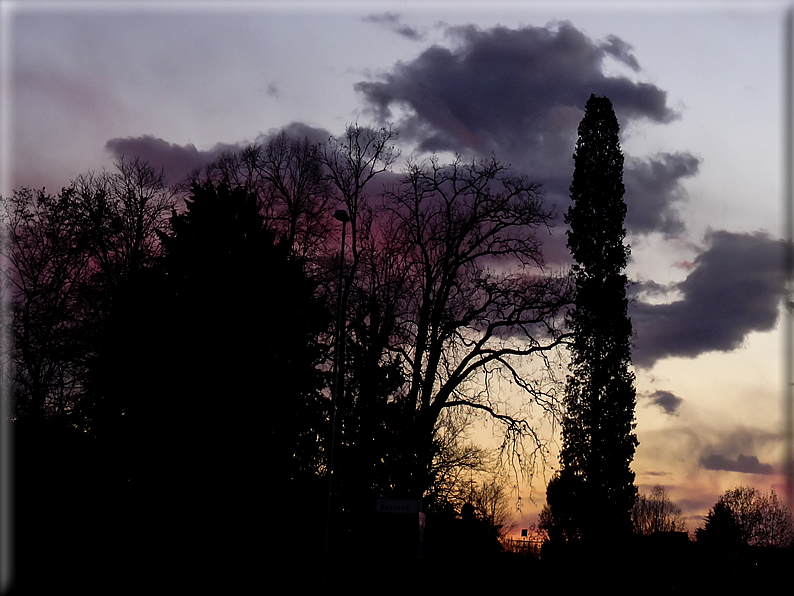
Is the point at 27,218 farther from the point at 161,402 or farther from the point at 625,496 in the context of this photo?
the point at 625,496

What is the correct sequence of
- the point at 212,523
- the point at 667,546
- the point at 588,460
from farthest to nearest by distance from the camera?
the point at 667,546 → the point at 588,460 → the point at 212,523

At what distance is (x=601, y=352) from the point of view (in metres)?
35.7

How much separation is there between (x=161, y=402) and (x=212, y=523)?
390 centimetres

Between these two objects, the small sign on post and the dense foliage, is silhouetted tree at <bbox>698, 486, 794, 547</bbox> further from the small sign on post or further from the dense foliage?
the small sign on post

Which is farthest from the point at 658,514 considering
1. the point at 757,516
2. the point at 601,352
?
the point at 601,352

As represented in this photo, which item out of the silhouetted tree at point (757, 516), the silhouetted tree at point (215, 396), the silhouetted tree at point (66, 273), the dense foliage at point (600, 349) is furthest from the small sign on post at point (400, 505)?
the silhouetted tree at point (757, 516)

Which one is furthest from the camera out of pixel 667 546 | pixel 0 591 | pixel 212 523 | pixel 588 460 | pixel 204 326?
pixel 667 546

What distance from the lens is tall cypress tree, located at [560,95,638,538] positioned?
35719 millimetres

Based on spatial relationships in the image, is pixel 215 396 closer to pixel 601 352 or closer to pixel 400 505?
pixel 400 505

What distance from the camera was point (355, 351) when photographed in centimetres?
2873

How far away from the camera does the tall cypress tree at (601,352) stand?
117 feet

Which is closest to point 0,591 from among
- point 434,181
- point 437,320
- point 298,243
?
point 437,320

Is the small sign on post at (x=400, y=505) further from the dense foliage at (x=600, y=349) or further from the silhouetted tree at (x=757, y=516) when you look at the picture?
the silhouetted tree at (x=757, y=516)

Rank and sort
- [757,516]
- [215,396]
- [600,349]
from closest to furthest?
[215,396] < [600,349] < [757,516]
